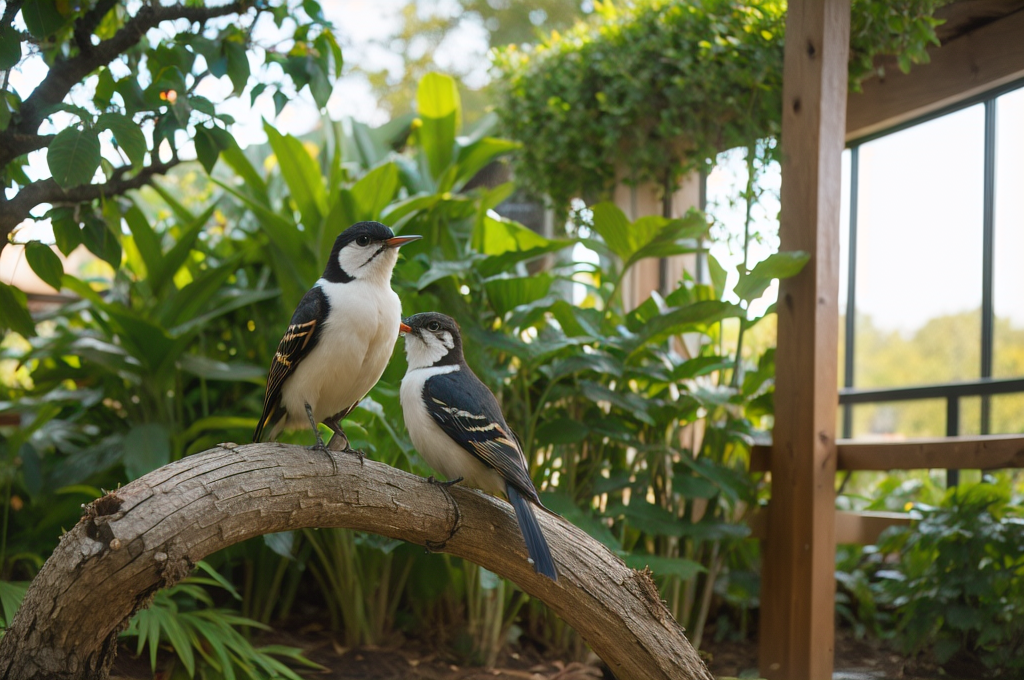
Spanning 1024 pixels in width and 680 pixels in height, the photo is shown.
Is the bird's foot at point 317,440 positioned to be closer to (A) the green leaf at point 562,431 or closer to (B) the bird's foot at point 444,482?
(B) the bird's foot at point 444,482

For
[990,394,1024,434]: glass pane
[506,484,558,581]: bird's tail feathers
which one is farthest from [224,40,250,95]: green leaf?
[990,394,1024,434]: glass pane

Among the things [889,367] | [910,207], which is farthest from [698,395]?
[889,367]

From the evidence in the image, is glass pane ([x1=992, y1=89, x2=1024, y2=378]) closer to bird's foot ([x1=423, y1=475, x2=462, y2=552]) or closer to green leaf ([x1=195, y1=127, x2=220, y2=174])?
bird's foot ([x1=423, y1=475, x2=462, y2=552])

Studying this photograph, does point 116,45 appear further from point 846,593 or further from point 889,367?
point 889,367

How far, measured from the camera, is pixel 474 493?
2.02 meters

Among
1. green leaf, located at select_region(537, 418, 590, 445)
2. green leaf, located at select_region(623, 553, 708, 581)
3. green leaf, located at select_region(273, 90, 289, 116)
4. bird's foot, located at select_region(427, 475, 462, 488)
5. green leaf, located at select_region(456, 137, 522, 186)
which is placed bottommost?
green leaf, located at select_region(623, 553, 708, 581)

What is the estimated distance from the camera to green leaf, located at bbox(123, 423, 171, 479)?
2986mm

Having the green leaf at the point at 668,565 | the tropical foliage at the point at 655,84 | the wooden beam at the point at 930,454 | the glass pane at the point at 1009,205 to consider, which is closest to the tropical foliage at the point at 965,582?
the wooden beam at the point at 930,454

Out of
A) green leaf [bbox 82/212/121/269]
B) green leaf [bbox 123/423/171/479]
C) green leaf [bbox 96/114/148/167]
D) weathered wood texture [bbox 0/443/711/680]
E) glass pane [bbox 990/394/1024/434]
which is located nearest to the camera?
weathered wood texture [bbox 0/443/711/680]

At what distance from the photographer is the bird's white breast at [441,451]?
1.96m

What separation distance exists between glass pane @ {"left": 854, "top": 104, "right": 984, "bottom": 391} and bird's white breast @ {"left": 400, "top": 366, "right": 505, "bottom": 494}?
10.5 feet

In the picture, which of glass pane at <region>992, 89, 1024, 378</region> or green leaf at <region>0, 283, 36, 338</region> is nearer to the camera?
green leaf at <region>0, 283, 36, 338</region>

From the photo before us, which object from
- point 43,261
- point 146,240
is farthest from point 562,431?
point 146,240

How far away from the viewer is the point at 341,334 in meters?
1.87
